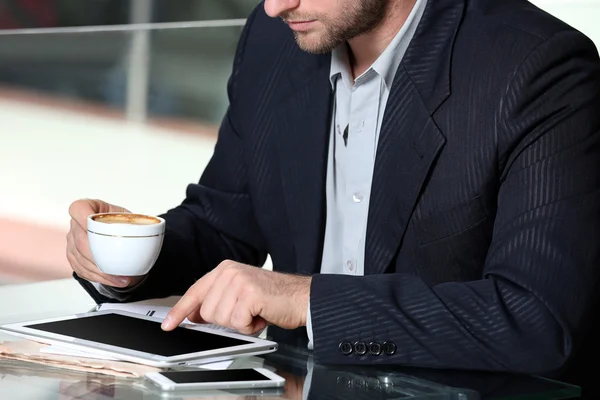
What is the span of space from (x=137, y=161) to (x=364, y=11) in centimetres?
337

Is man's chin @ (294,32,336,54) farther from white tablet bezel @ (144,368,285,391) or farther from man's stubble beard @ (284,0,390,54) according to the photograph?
white tablet bezel @ (144,368,285,391)

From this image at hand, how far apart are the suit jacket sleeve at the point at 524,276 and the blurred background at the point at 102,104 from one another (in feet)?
7.38

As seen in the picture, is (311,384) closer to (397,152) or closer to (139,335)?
(139,335)

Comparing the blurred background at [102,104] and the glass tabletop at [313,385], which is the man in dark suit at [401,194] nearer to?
the glass tabletop at [313,385]

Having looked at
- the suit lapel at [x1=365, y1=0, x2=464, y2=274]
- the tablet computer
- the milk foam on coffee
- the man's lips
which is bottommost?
the tablet computer

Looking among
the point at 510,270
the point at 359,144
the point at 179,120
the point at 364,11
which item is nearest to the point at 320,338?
the point at 510,270

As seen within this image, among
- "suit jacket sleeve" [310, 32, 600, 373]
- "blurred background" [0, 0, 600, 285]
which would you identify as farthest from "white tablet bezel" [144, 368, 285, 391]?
"blurred background" [0, 0, 600, 285]

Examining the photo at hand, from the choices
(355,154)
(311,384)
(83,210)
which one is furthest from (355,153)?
(311,384)

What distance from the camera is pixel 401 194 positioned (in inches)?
70.5

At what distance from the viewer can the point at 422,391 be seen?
1.25 meters

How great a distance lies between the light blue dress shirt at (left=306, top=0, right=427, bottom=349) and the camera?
190cm

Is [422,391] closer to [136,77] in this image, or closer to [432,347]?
[432,347]

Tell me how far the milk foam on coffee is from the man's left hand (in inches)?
6.8

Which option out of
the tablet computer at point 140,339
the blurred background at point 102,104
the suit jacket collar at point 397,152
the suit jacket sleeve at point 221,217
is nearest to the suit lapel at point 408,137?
the suit jacket collar at point 397,152
